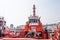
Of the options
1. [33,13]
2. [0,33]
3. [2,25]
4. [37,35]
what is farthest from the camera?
[2,25]

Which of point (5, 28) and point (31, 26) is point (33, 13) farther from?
point (5, 28)

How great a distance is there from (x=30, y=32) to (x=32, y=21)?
1553 mm

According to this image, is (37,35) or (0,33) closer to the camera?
(37,35)

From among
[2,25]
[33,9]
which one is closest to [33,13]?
[33,9]

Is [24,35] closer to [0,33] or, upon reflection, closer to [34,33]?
[34,33]

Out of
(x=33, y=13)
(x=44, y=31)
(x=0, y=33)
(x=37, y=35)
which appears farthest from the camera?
(x=33, y=13)

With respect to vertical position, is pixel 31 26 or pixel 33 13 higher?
pixel 33 13

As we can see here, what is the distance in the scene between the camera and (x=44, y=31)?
691cm

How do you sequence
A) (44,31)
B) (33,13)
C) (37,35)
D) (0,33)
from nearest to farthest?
1. (37,35)
2. (44,31)
3. (0,33)
4. (33,13)

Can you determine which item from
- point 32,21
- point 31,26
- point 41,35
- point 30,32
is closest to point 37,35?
point 41,35

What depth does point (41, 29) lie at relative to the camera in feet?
22.8

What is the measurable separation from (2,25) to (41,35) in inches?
102

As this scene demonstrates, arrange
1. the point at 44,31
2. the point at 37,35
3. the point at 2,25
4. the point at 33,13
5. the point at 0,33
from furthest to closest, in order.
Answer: the point at 2,25
the point at 33,13
the point at 0,33
the point at 44,31
the point at 37,35

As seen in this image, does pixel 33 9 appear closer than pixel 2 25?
Yes
